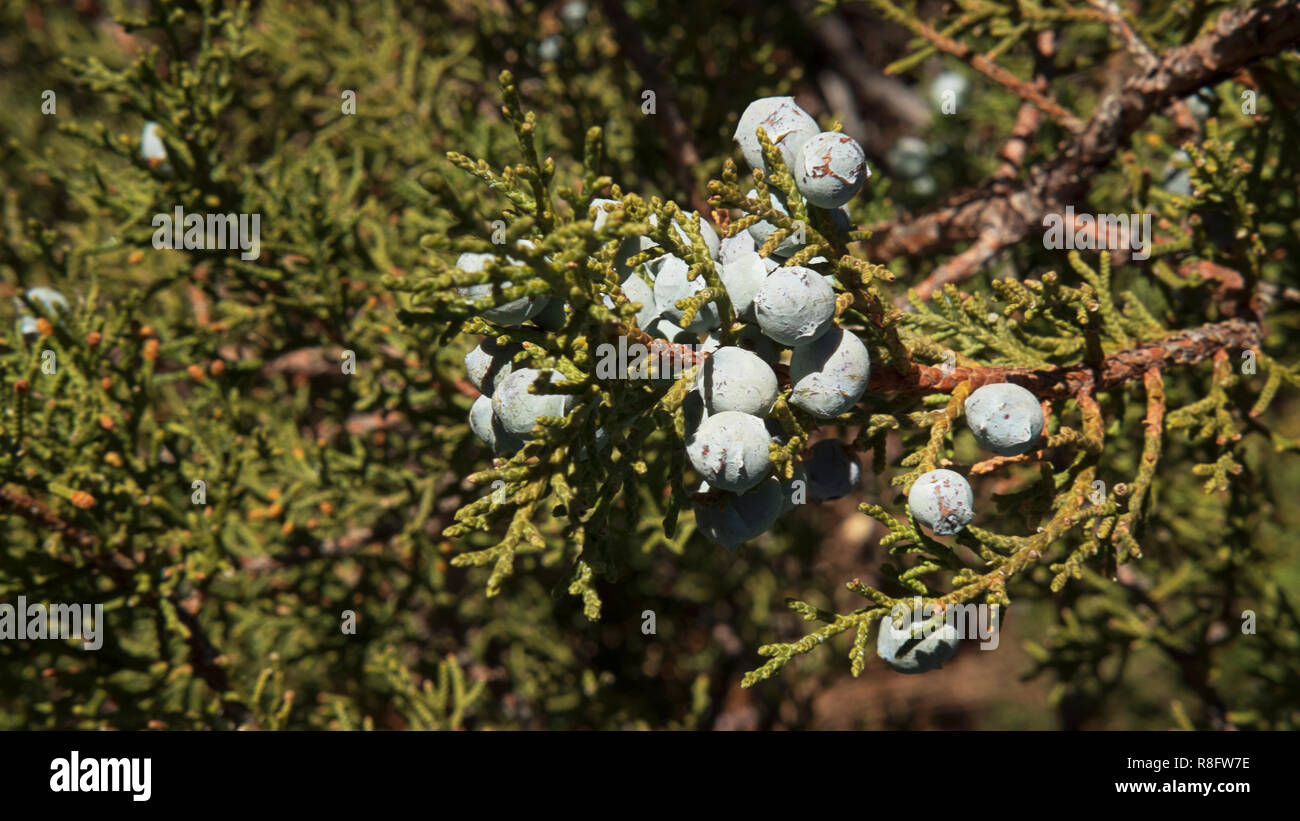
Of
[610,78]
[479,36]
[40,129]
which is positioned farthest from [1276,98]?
[40,129]

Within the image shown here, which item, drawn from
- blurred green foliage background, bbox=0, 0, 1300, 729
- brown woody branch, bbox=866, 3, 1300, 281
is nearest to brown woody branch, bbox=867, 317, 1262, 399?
blurred green foliage background, bbox=0, 0, 1300, 729

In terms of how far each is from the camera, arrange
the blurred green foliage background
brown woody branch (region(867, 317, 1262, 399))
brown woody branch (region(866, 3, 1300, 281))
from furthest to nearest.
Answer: the blurred green foliage background
brown woody branch (region(866, 3, 1300, 281))
brown woody branch (region(867, 317, 1262, 399))

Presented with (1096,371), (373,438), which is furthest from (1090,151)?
(373,438)

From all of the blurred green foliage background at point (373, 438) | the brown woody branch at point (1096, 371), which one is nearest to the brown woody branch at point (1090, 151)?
the blurred green foliage background at point (373, 438)

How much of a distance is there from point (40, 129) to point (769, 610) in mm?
4028

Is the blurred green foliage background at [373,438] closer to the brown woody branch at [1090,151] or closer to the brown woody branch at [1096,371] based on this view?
the brown woody branch at [1090,151]

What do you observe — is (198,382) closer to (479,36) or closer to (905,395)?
(479,36)

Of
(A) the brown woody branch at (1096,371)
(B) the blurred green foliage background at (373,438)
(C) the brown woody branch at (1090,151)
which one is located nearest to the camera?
(A) the brown woody branch at (1096,371)

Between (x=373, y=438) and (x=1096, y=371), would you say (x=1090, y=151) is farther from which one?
(x=373, y=438)

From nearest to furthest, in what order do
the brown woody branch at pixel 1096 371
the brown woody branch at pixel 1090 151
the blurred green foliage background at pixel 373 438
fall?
the brown woody branch at pixel 1096 371 → the brown woody branch at pixel 1090 151 → the blurred green foliage background at pixel 373 438

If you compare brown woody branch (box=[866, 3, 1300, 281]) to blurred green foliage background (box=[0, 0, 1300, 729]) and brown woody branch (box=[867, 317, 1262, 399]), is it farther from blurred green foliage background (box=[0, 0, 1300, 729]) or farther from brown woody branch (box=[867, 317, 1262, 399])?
brown woody branch (box=[867, 317, 1262, 399])

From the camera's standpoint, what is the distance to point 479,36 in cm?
290

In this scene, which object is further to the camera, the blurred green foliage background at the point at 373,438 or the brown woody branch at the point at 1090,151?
the blurred green foliage background at the point at 373,438

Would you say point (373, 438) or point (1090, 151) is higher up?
point (1090, 151)
